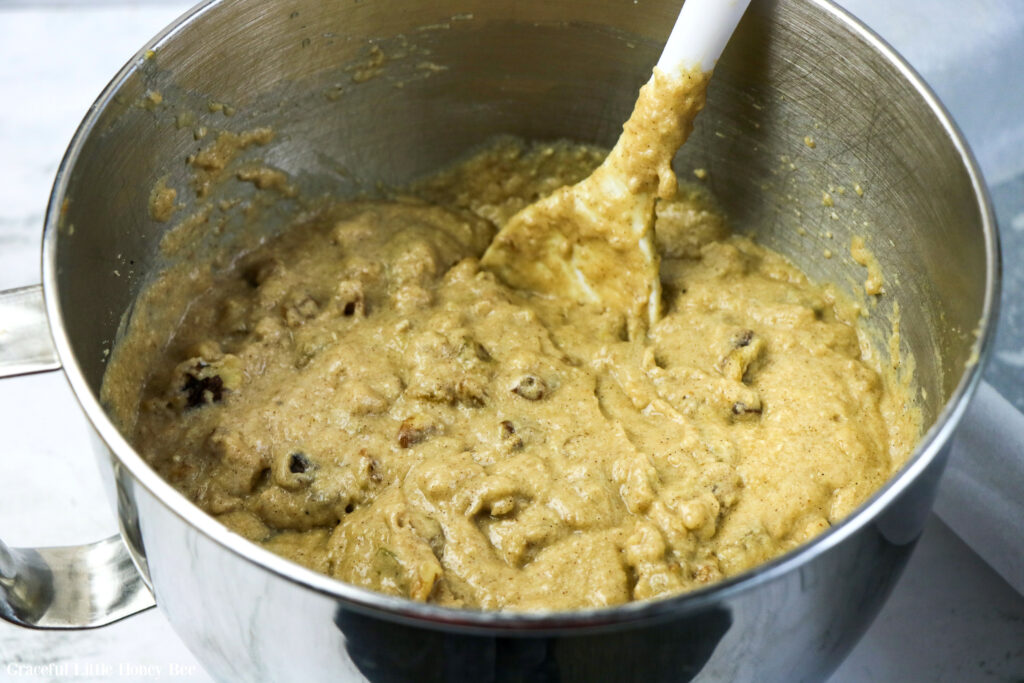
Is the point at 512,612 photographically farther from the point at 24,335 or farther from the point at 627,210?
the point at 627,210

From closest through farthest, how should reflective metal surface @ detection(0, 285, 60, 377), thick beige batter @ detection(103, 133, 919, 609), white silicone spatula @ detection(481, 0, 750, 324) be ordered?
reflective metal surface @ detection(0, 285, 60, 377), thick beige batter @ detection(103, 133, 919, 609), white silicone spatula @ detection(481, 0, 750, 324)

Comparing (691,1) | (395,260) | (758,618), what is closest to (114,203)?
(395,260)

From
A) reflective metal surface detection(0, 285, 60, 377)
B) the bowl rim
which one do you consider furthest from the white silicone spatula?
reflective metal surface detection(0, 285, 60, 377)

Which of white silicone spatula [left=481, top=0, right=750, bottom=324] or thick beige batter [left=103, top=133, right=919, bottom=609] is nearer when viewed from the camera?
thick beige batter [left=103, top=133, right=919, bottom=609]

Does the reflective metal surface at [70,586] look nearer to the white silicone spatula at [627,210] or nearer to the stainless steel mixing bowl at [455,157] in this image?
the stainless steel mixing bowl at [455,157]

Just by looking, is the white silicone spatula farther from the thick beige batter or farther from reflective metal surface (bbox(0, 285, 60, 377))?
reflective metal surface (bbox(0, 285, 60, 377))

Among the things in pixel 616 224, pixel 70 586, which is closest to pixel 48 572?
pixel 70 586

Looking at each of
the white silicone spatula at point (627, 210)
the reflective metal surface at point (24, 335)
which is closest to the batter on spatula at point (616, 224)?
the white silicone spatula at point (627, 210)
